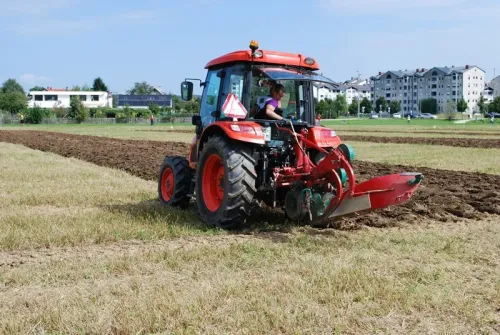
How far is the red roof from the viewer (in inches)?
292

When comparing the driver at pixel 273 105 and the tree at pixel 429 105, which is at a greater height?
the tree at pixel 429 105

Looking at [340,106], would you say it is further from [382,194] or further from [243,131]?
[382,194]

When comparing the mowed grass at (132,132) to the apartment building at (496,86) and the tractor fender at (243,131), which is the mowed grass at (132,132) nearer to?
the tractor fender at (243,131)

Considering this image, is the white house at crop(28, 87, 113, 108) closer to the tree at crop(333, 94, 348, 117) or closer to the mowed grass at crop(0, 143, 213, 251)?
the tree at crop(333, 94, 348, 117)

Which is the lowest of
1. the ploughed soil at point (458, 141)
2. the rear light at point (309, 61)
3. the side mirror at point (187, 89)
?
the ploughed soil at point (458, 141)

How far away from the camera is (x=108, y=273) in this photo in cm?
532

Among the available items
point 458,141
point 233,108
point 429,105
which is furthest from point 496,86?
point 233,108

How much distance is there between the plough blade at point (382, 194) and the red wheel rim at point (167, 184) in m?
3.44

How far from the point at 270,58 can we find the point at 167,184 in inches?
115

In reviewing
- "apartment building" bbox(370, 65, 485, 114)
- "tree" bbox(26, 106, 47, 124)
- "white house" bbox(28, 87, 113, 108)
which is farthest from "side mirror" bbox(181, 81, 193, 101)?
"apartment building" bbox(370, 65, 485, 114)

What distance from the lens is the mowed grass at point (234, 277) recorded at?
411cm

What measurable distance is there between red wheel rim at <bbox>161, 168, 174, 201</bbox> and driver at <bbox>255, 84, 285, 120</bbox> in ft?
7.26

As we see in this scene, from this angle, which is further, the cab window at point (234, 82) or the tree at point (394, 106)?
the tree at point (394, 106)

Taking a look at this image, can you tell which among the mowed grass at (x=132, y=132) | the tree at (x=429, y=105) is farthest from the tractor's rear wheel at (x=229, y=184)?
the tree at (x=429, y=105)
